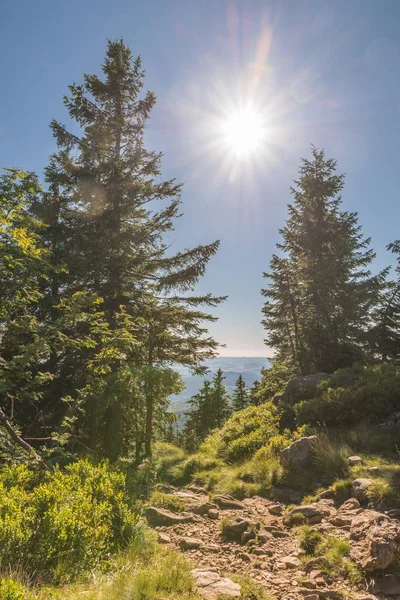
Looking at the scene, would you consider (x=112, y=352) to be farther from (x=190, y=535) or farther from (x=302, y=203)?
(x=302, y=203)

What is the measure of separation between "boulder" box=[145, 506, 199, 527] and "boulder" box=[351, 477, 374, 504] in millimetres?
3412

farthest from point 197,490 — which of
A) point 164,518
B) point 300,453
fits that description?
point 300,453

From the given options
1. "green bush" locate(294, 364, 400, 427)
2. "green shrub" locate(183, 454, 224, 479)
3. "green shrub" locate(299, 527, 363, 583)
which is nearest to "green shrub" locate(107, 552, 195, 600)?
Answer: "green shrub" locate(299, 527, 363, 583)

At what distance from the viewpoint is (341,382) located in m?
13.2

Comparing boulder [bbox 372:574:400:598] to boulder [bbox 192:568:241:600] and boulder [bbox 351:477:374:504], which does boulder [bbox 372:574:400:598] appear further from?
boulder [bbox 351:477:374:504]

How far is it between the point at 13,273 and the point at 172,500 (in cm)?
649

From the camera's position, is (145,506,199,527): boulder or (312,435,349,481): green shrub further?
(312,435,349,481): green shrub

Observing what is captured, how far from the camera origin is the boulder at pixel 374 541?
4.23 m

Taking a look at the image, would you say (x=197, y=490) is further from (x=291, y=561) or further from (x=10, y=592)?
(x=10, y=592)

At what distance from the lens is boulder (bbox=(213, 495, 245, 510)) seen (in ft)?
24.8

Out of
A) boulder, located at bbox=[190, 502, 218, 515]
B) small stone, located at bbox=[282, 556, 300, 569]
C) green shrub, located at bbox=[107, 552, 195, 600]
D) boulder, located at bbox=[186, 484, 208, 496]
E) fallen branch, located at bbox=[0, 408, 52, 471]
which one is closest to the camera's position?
green shrub, located at bbox=[107, 552, 195, 600]

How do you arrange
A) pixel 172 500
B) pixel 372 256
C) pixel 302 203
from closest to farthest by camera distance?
pixel 172 500, pixel 302 203, pixel 372 256

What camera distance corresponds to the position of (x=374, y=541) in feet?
14.5

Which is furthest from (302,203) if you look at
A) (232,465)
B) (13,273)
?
(13,273)
